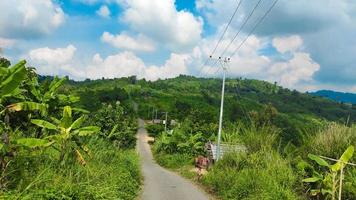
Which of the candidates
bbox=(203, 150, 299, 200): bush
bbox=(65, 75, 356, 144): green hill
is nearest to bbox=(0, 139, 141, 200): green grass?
bbox=(203, 150, 299, 200): bush

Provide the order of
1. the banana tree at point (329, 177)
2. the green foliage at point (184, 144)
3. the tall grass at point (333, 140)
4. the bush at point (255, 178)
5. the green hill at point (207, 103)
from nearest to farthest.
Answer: the banana tree at point (329, 177) < the tall grass at point (333, 140) < the bush at point (255, 178) < the green foliage at point (184, 144) < the green hill at point (207, 103)

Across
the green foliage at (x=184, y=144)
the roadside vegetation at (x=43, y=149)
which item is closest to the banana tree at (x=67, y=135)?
the roadside vegetation at (x=43, y=149)

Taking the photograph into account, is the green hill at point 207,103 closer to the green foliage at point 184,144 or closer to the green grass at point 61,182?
the green foliage at point 184,144

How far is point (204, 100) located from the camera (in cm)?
13862

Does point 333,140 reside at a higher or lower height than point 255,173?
higher

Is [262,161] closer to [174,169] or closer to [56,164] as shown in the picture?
[56,164]

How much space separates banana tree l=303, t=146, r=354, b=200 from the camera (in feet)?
44.9

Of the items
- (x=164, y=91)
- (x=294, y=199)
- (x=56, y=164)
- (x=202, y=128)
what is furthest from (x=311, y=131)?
(x=164, y=91)

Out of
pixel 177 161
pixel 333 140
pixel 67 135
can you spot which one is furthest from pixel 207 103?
pixel 67 135

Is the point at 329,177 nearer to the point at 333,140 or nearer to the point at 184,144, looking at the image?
the point at 333,140

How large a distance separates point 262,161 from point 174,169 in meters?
24.2

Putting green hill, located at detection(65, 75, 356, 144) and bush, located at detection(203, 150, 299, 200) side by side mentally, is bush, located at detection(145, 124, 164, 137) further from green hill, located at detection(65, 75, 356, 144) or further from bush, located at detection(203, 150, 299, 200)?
bush, located at detection(203, 150, 299, 200)

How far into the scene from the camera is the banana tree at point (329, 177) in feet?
44.9

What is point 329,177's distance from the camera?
14.2m
